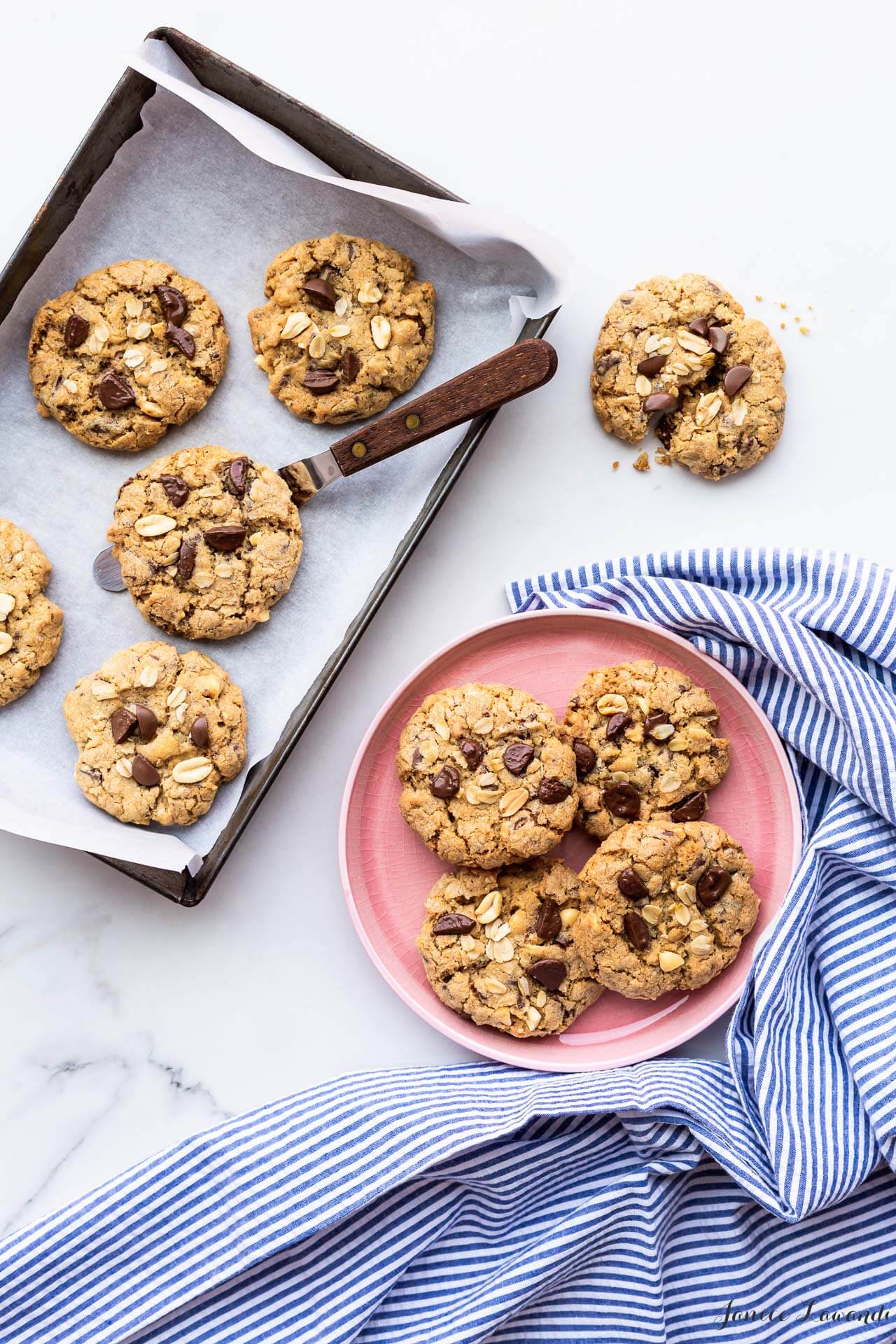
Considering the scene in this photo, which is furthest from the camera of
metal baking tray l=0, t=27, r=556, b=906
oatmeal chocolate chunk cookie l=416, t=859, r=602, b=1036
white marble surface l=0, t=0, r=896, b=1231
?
white marble surface l=0, t=0, r=896, b=1231

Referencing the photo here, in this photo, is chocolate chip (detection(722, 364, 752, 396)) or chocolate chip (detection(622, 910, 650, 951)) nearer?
chocolate chip (detection(622, 910, 650, 951))

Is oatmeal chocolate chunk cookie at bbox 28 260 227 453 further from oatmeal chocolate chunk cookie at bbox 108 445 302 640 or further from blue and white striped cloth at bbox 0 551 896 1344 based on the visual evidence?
blue and white striped cloth at bbox 0 551 896 1344

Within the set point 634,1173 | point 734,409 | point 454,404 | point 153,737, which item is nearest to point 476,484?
point 454,404

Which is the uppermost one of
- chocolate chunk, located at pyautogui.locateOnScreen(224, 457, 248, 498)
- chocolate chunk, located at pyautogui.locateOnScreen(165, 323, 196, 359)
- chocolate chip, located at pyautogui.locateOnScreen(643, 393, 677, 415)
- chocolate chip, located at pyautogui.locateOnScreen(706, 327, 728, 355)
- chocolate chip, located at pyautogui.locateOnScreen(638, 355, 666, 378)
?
chocolate chip, located at pyautogui.locateOnScreen(706, 327, 728, 355)

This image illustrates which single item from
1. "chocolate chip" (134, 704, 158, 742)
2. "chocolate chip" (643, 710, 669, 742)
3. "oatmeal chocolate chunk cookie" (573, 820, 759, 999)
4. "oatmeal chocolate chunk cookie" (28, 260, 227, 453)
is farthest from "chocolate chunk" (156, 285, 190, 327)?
"oatmeal chocolate chunk cookie" (573, 820, 759, 999)

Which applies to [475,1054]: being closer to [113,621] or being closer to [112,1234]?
[112,1234]

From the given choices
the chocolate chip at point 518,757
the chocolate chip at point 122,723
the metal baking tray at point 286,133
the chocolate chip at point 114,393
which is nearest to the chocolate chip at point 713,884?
the chocolate chip at point 518,757

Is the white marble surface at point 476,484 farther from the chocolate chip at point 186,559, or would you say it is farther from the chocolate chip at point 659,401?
the chocolate chip at point 186,559
